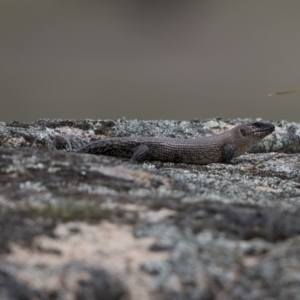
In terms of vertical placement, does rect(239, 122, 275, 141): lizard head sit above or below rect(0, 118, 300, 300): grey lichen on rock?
below

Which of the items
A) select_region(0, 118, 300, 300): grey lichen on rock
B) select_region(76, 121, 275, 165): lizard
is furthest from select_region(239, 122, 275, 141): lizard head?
select_region(0, 118, 300, 300): grey lichen on rock

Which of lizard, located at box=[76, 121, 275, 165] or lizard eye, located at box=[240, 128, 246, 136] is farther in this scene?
lizard eye, located at box=[240, 128, 246, 136]

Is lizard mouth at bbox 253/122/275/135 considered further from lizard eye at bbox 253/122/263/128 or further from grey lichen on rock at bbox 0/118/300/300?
grey lichen on rock at bbox 0/118/300/300

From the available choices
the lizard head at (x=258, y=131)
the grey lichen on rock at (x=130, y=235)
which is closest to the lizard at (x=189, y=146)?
the lizard head at (x=258, y=131)

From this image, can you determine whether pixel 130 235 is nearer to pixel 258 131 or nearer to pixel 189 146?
pixel 189 146

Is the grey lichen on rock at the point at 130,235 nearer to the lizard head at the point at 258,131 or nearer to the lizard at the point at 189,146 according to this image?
the lizard at the point at 189,146

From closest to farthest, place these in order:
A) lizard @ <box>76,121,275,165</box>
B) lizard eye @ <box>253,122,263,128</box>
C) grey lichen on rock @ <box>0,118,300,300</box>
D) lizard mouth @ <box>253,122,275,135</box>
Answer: grey lichen on rock @ <box>0,118,300,300</box> → lizard @ <box>76,121,275,165</box> → lizard mouth @ <box>253,122,275,135</box> → lizard eye @ <box>253,122,263,128</box>

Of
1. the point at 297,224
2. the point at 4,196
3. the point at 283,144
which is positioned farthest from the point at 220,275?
the point at 283,144
